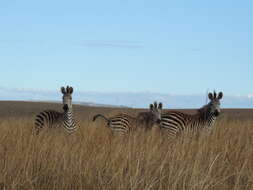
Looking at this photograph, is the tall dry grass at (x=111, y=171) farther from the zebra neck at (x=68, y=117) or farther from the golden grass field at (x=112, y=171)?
the zebra neck at (x=68, y=117)

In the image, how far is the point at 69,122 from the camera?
39.9 feet

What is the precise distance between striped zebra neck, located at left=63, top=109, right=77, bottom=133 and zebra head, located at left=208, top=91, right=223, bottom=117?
338 cm

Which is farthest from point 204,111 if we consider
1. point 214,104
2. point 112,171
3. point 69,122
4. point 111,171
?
point 112,171

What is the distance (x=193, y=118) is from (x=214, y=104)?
0.64 meters

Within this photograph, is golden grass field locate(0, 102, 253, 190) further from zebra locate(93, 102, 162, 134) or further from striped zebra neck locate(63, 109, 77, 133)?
zebra locate(93, 102, 162, 134)

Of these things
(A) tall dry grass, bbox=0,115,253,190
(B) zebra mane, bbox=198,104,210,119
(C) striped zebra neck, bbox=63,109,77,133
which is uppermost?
(B) zebra mane, bbox=198,104,210,119

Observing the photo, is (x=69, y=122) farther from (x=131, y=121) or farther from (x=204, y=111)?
(x=204, y=111)

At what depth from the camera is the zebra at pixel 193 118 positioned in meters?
11.8

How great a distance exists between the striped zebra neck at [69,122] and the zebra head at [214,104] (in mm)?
3378

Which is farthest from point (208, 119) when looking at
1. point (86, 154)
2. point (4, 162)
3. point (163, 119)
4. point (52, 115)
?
point (4, 162)

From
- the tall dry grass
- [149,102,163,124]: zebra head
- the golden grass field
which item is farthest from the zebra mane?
the tall dry grass

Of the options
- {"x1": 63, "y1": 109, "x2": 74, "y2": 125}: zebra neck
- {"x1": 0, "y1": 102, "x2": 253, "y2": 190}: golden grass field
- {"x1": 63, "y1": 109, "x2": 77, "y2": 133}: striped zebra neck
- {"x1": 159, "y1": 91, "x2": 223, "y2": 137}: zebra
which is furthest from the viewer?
{"x1": 63, "y1": 109, "x2": 74, "y2": 125}: zebra neck

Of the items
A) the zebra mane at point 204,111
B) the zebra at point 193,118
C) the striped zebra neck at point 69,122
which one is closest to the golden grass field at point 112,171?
the zebra at point 193,118

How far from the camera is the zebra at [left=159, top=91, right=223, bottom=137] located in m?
11.8
